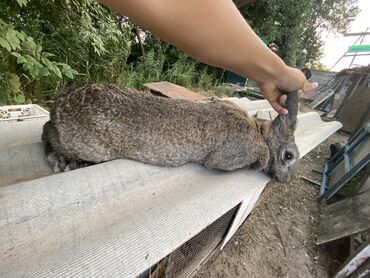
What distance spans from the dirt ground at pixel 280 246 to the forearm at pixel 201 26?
2.13 meters

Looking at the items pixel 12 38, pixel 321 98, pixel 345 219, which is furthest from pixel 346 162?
pixel 321 98

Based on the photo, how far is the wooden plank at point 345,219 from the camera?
9.94 feet

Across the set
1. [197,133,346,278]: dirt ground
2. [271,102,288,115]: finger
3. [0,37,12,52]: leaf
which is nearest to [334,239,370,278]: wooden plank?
[197,133,346,278]: dirt ground

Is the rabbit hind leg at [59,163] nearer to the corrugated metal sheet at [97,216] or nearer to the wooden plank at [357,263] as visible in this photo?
the corrugated metal sheet at [97,216]

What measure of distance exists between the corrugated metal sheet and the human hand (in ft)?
2.43

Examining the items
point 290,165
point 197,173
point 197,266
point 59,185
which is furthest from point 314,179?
point 59,185

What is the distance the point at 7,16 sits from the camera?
284 cm

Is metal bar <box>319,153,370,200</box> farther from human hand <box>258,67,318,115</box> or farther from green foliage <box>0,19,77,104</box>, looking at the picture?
green foliage <box>0,19,77,104</box>

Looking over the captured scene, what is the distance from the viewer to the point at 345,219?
3.25 m

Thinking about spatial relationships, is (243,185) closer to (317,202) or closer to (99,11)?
(317,202)

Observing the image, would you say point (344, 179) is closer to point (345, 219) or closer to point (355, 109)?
point (345, 219)

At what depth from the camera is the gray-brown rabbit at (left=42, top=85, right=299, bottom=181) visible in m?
1.55

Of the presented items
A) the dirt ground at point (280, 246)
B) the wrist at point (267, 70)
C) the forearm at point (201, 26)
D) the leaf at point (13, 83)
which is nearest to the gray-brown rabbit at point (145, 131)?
the wrist at point (267, 70)

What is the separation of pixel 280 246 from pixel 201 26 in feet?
10.0
